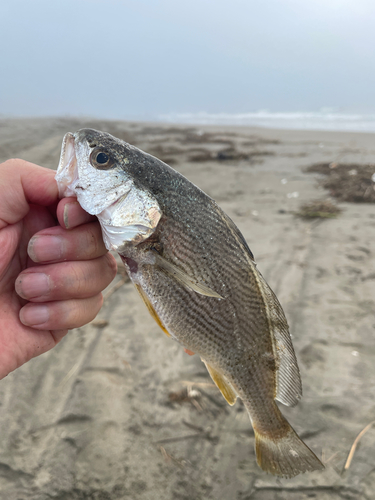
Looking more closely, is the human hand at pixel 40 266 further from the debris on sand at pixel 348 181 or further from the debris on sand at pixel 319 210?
the debris on sand at pixel 348 181

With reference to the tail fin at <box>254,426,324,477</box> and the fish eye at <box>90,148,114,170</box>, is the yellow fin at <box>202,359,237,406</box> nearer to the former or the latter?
the tail fin at <box>254,426,324,477</box>

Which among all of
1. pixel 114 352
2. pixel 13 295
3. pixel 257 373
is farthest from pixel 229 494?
pixel 13 295

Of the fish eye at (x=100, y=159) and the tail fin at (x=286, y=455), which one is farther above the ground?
the fish eye at (x=100, y=159)

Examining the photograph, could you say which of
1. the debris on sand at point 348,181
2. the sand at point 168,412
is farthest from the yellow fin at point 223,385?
the debris on sand at point 348,181

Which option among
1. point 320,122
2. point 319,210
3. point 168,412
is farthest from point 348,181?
point 320,122

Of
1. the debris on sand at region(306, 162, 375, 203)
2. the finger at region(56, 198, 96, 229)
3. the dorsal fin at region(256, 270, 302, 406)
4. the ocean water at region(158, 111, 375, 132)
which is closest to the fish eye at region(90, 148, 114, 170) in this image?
the finger at region(56, 198, 96, 229)

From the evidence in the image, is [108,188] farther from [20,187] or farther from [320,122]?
[320,122]
